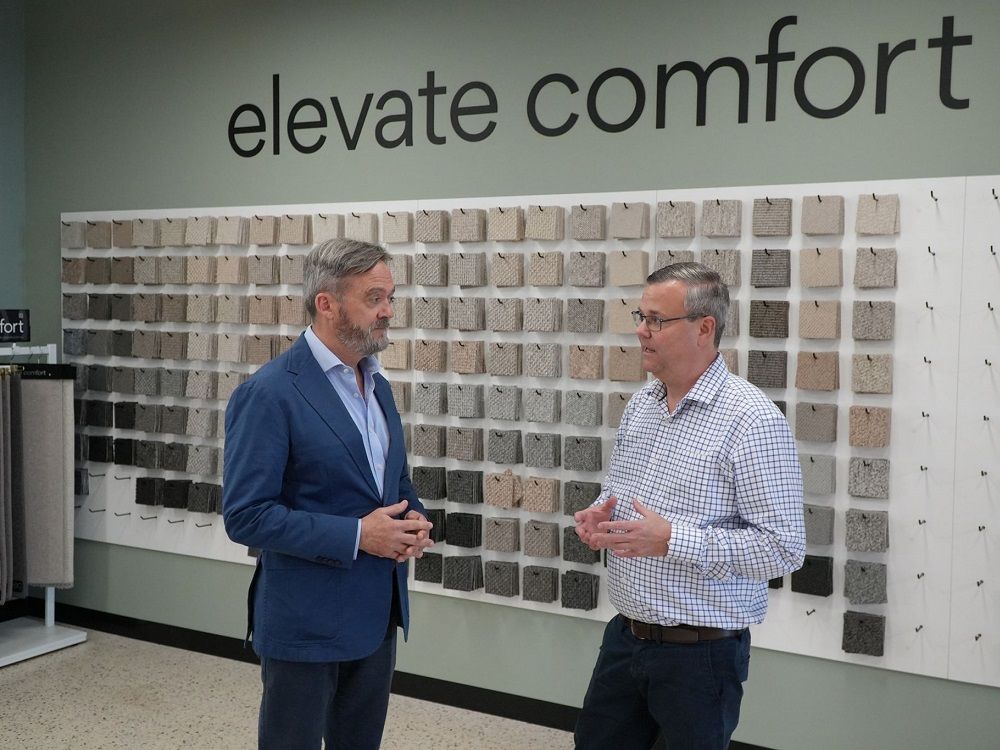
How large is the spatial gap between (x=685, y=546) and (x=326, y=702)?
0.85 m

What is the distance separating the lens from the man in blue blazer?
203 centimetres

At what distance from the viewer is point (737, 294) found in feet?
10.7

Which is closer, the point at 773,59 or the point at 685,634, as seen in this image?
the point at 685,634

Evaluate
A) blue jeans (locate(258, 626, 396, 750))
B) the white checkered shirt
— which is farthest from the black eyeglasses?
blue jeans (locate(258, 626, 396, 750))

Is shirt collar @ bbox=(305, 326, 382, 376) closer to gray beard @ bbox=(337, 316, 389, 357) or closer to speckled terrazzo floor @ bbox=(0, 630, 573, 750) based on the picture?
gray beard @ bbox=(337, 316, 389, 357)

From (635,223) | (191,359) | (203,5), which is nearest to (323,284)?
(635,223)

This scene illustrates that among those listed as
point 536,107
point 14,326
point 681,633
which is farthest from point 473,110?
point 681,633

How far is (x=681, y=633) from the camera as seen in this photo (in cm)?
204

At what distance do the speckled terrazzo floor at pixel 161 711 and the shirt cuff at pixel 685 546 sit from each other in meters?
1.85

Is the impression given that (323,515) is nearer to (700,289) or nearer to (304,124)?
(700,289)

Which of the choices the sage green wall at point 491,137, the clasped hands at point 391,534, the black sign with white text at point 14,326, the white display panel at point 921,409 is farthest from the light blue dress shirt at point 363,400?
the black sign with white text at point 14,326

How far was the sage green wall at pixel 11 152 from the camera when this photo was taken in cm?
476

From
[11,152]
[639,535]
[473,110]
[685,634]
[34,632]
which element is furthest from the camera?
[11,152]

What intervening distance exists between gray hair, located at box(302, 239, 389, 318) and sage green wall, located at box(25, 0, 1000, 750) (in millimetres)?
1524
